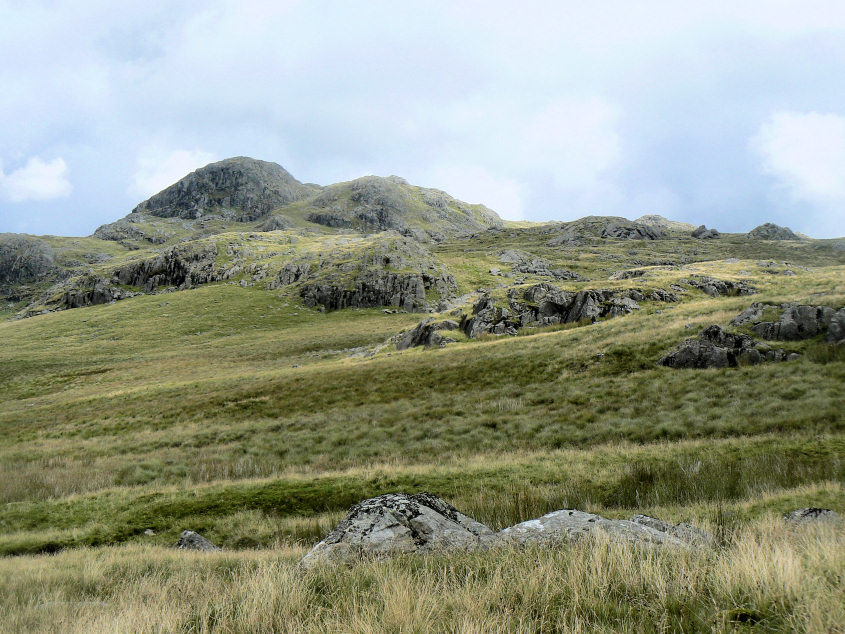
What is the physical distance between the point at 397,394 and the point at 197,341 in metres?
72.8

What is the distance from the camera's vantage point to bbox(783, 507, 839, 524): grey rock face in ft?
17.8

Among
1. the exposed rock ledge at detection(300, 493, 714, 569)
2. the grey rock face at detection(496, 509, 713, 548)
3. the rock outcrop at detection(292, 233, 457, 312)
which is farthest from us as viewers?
the rock outcrop at detection(292, 233, 457, 312)

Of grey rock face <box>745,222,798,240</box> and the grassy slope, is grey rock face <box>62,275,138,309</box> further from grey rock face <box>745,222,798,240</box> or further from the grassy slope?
grey rock face <box>745,222,798,240</box>

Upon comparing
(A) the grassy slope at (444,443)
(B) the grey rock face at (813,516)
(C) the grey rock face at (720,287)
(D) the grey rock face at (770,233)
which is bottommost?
(A) the grassy slope at (444,443)

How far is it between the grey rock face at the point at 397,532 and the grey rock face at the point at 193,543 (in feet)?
14.7

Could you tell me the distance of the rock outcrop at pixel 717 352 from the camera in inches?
791

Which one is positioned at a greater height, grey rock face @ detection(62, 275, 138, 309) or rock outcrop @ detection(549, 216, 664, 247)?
rock outcrop @ detection(549, 216, 664, 247)

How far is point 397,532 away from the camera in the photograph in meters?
5.82

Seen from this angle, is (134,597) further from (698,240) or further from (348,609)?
(698,240)

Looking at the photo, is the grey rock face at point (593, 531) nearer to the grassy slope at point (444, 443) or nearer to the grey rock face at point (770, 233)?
the grassy slope at point (444, 443)

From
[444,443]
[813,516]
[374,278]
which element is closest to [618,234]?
[374,278]

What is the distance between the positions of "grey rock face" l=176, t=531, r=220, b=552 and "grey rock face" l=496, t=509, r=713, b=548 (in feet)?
21.9

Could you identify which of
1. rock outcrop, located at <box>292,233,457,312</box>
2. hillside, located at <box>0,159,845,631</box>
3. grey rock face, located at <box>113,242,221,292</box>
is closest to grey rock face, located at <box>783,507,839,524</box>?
Answer: hillside, located at <box>0,159,845,631</box>

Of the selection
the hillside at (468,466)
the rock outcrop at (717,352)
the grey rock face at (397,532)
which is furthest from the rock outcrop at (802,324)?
the grey rock face at (397,532)
